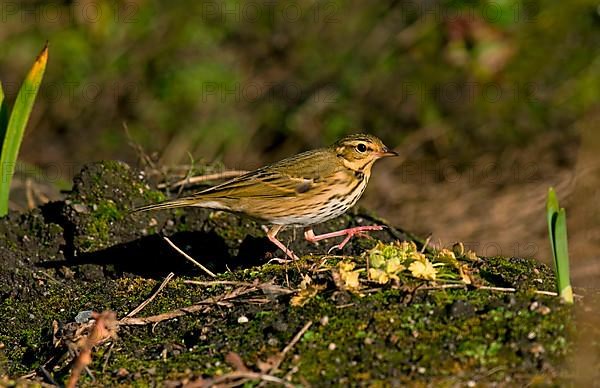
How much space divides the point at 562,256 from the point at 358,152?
207 cm

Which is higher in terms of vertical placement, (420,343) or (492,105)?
(420,343)

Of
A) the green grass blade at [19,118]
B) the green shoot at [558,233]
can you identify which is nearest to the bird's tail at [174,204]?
the green grass blade at [19,118]

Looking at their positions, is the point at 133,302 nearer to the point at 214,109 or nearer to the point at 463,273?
the point at 463,273

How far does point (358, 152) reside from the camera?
5.72m

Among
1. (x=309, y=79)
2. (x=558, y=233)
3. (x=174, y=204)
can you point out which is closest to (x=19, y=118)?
(x=174, y=204)

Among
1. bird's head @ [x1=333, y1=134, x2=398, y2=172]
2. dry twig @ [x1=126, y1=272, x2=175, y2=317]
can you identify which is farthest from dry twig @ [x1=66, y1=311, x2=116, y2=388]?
bird's head @ [x1=333, y1=134, x2=398, y2=172]

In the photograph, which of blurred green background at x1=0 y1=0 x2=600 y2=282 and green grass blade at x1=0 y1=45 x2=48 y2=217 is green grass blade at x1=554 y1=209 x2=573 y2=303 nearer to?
green grass blade at x1=0 y1=45 x2=48 y2=217

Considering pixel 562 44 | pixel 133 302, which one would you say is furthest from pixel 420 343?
pixel 562 44

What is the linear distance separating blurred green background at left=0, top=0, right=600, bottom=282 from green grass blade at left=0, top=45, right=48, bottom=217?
12.3 feet

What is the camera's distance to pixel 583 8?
10336 mm

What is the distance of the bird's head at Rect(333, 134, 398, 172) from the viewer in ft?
18.7

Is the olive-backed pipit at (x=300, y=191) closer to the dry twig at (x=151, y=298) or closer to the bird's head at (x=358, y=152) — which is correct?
the bird's head at (x=358, y=152)

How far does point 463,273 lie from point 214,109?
650 cm

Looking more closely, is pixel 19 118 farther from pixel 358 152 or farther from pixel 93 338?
pixel 93 338
